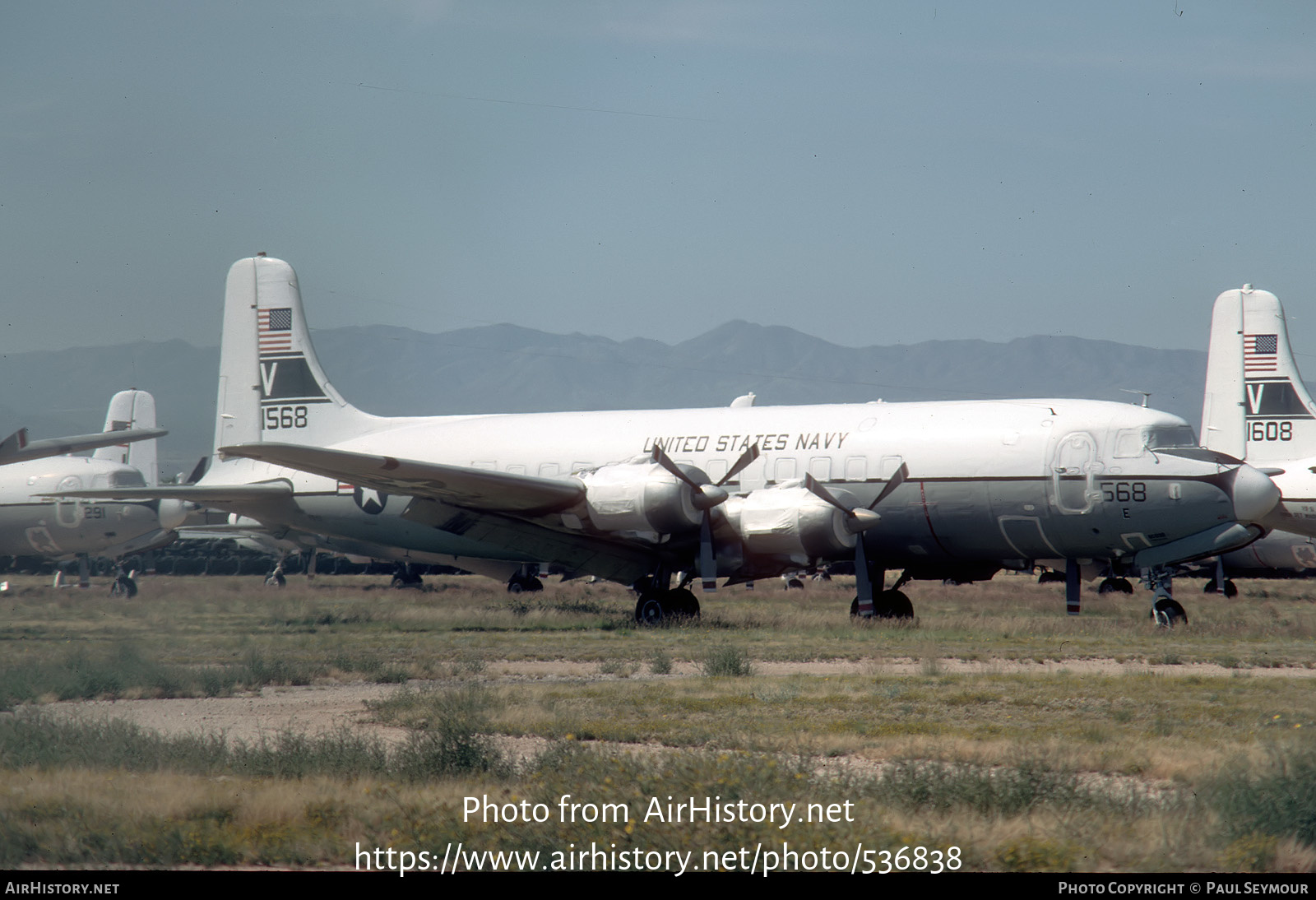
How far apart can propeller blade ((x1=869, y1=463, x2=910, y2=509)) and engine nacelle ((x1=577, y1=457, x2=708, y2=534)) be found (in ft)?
11.6

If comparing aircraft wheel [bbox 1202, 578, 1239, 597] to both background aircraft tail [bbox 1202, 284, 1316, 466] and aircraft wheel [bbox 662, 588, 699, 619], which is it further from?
aircraft wheel [bbox 662, 588, 699, 619]

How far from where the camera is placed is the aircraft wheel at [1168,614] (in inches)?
913

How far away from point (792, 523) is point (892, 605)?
4.23 meters

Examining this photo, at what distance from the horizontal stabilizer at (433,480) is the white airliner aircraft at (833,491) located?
5cm

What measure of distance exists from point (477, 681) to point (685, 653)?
4437mm

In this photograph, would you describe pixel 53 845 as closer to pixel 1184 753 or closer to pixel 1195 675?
pixel 1184 753

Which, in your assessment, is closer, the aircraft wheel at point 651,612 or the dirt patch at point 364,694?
the dirt patch at point 364,694

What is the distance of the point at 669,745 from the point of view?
37.8ft

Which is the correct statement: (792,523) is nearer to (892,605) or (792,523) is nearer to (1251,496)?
(892,605)

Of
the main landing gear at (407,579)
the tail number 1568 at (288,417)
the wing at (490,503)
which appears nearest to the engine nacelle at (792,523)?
the wing at (490,503)

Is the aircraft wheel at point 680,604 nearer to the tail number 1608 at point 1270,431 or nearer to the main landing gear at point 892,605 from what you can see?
the main landing gear at point 892,605

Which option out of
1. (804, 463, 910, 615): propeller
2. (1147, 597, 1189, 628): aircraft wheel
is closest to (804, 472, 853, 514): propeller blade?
(804, 463, 910, 615): propeller

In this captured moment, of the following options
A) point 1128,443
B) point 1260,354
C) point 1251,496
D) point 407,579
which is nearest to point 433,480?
point 1128,443

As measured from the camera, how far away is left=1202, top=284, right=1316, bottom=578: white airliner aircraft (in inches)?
1417
